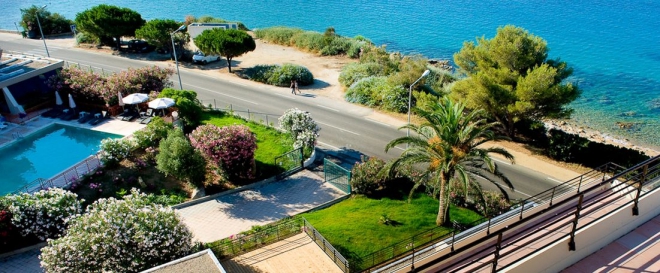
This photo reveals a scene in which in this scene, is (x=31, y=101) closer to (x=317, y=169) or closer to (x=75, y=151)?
(x=75, y=151)

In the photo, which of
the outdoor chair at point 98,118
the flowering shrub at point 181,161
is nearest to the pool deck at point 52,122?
the outdoor chair at point 98,118

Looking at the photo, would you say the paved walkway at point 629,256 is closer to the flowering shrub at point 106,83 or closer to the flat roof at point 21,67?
the flowering shrub at point 106,83

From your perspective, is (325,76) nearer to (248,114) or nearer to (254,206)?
(248,114)

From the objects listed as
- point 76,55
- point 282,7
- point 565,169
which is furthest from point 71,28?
point 565,169

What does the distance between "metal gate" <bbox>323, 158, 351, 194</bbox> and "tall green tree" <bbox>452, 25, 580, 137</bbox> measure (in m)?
10.4

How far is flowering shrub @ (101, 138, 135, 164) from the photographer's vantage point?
28188 mm

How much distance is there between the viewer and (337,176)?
28.0 metres

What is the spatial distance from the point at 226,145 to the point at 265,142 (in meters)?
6.62

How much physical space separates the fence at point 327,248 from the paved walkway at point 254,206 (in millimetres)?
3290

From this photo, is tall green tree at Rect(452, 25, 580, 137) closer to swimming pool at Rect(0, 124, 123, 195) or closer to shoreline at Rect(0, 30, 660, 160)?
shoreline at Rect(0, 30, 660, 160)

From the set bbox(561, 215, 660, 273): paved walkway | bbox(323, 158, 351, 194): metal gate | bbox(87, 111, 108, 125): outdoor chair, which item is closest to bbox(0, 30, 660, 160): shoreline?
bbox(323, 158, 351, 194): metal gate

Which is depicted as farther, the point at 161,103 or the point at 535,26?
the point at 535,26

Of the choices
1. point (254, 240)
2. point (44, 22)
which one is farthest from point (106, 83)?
point (44, 22)

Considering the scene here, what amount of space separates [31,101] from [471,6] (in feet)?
257
